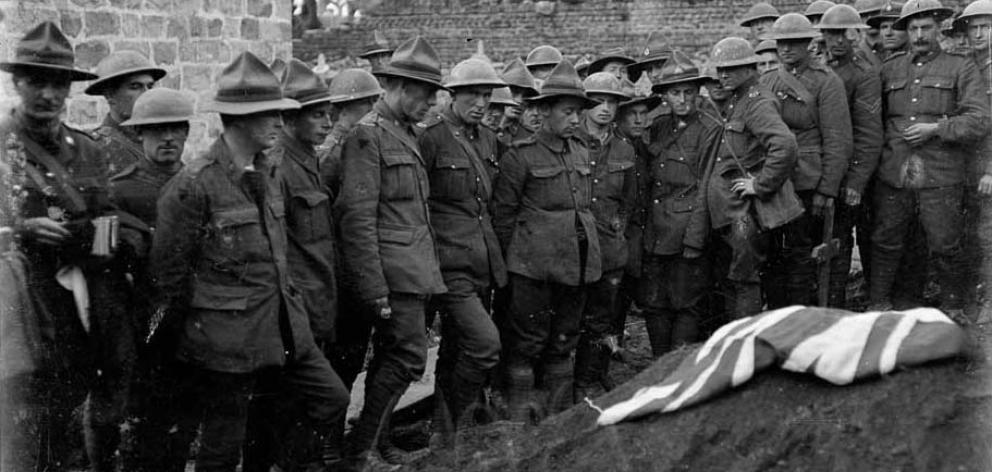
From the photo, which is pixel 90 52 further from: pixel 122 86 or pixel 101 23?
pixel 122 86

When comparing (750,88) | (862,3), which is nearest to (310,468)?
(750,88)

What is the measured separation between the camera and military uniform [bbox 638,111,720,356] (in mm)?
7820

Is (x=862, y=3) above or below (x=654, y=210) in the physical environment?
above

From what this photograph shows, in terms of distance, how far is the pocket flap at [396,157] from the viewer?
615 centimetres

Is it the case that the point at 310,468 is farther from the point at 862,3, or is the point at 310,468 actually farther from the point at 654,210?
the point at 862,3

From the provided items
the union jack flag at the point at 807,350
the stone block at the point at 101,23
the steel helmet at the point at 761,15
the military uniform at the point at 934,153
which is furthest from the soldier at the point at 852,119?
the stone block at the point at 101,23

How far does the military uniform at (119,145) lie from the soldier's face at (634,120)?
3.54m

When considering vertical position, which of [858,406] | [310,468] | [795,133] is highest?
[795,133]

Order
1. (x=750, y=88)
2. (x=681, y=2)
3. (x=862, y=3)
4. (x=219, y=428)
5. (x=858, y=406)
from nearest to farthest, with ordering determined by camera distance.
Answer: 1. (x=858, y=406)
2. (x=219, y=428)
3. (x=750, y=88)
4. (x=862, y=3)
5. (x=681, y=2)

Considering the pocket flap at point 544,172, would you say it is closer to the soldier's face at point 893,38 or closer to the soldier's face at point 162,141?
the soldier's face at point 162,141

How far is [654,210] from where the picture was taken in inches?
314

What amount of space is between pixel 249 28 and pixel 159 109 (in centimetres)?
489

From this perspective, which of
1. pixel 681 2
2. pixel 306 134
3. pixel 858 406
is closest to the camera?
pixel 858 406

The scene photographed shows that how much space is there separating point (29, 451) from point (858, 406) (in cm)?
357
